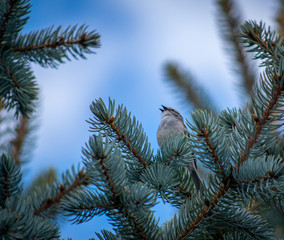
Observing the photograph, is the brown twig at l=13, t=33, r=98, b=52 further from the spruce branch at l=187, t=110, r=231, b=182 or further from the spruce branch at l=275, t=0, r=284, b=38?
the spruce branch at l=275, t=0, r=284, b=38

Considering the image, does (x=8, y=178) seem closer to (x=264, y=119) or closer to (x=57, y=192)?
(x=57, y=192)

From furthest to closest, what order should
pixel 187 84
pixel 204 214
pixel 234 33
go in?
1. pixel 187 84
2. pixel 234 33
3. pixel 204 214

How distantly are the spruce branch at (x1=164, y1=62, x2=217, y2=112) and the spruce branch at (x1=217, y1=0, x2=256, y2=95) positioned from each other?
1.67ft

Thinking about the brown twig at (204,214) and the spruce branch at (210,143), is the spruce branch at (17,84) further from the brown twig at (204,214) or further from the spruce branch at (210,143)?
the brown twig at (204,214)

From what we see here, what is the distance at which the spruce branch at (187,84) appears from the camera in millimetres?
3846

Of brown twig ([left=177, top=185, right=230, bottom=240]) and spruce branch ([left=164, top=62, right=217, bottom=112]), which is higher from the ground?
spruce branch ([left=164, top=62, right=217, bottom=112])

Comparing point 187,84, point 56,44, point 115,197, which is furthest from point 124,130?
point 187,84

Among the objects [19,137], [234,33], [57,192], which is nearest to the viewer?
[57,192]

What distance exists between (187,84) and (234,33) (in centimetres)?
78

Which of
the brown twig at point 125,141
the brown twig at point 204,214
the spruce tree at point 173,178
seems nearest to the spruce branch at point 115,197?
the spruce tree at point 173,178

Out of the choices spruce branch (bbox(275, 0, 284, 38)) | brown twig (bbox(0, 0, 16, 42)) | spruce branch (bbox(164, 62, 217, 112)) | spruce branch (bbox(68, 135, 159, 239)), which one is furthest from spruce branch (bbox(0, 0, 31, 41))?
spruce branch (bbox(275, 0, 284, 38))

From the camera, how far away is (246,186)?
163cm

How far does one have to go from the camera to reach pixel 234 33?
11.8 ft

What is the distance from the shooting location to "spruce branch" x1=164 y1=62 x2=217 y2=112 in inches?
151
